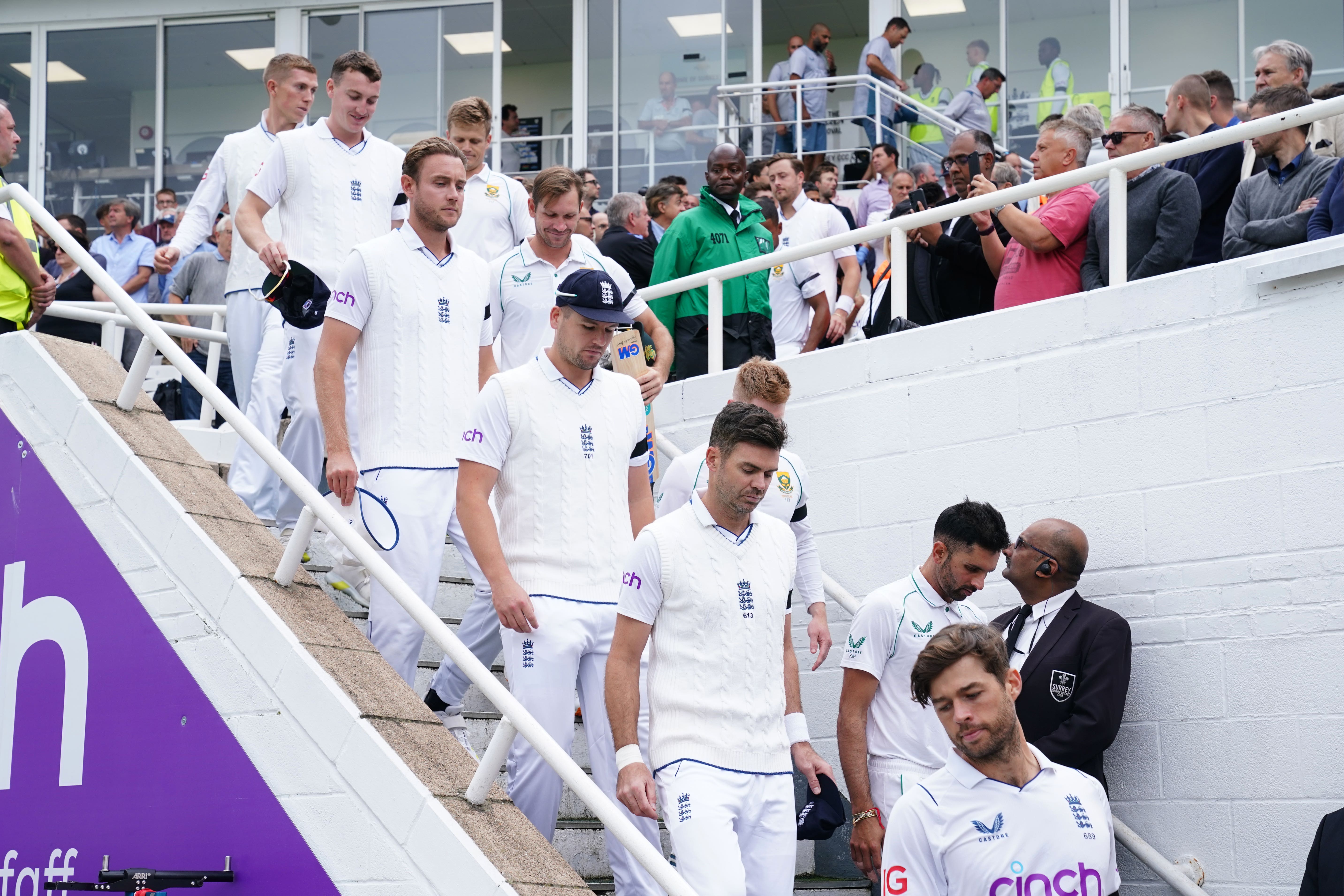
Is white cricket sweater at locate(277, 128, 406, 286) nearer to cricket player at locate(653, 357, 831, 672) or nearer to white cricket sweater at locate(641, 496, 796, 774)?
cricket player at locate(653, 357, 831, 672)

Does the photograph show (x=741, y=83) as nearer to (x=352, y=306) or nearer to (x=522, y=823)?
(x=352, y=306)

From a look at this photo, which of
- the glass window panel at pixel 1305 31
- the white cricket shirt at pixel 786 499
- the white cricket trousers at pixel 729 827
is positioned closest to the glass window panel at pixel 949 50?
the glass window panel at pixel 1305 31

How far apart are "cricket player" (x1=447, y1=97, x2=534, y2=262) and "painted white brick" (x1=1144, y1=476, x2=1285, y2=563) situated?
10.5ft

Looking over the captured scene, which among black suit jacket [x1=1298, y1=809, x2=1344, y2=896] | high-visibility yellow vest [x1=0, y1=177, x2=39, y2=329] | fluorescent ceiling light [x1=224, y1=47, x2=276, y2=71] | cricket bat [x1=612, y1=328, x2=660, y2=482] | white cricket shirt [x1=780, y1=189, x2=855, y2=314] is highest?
fluorescent ceiling light [x1=224, y1=47, x2=276, y2=71]

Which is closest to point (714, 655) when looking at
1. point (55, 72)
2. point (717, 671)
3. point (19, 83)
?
point (717, 671)

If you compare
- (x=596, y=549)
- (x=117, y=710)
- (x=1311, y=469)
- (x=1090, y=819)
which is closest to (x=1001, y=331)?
(x=1311, y=469)

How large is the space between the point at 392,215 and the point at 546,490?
2276 millimetres

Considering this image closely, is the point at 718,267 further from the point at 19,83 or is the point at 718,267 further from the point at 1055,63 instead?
the point at 19,83

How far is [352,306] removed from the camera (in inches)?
218

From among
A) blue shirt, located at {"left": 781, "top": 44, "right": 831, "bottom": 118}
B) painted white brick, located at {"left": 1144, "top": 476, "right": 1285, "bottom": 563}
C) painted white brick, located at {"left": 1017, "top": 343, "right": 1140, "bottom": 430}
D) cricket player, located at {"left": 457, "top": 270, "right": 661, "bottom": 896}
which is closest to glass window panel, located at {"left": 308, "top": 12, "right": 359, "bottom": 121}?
blue shirt, located at {"left": 781, "top": 44, "right": 831, "bottom": 118}

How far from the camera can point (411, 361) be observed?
18.2 feet

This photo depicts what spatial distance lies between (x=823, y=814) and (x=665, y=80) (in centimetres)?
1441

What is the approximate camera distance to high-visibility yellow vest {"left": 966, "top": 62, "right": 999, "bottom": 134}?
1673 cm

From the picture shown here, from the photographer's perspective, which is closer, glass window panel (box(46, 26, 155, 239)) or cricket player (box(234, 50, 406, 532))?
cricket player (box(234, 50, 406, 532))
